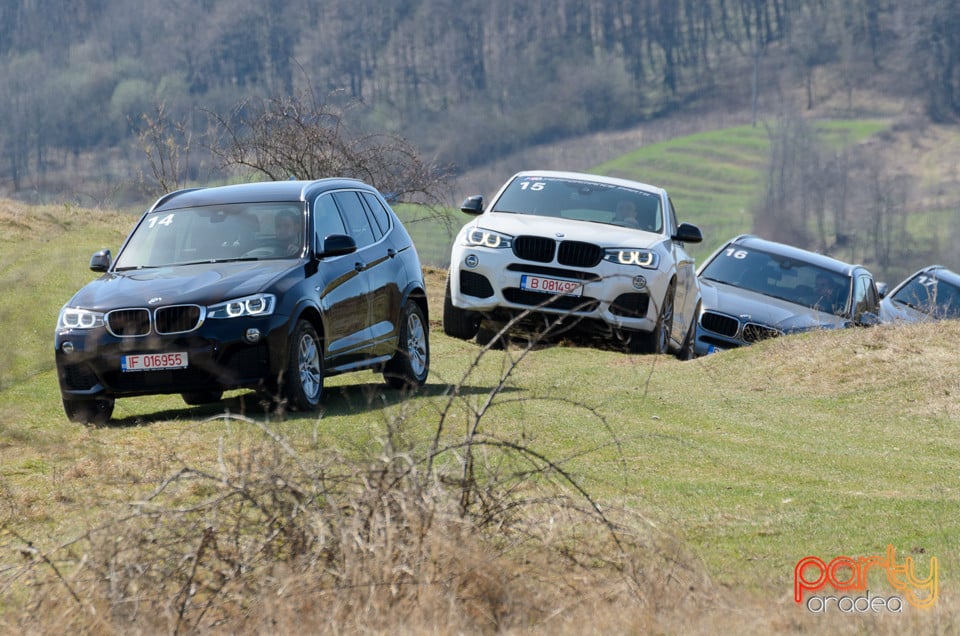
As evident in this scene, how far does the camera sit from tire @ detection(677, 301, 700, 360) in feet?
58.2

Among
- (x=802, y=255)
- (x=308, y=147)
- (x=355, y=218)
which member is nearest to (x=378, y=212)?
(x=355, y=218)

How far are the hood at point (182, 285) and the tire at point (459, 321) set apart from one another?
5.71 m

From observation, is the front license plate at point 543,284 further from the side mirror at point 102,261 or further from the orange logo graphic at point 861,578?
the orange logo graphic at point 861,578

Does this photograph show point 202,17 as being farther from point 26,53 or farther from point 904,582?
point 904,582

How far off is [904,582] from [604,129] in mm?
184038

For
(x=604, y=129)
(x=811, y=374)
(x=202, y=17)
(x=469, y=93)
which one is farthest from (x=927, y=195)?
(x=811, y=374)

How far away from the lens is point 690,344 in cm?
1803

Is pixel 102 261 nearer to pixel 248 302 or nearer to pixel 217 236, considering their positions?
pixel 217 236

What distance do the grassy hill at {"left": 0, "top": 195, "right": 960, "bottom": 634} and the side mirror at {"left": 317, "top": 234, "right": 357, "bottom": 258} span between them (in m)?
1.26

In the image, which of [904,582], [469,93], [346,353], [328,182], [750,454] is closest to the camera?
[904,582]

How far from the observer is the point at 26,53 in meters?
164

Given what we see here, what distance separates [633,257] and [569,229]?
0.80 m

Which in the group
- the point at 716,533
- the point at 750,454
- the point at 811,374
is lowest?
the point at 811,374

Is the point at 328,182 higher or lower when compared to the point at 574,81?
higher
